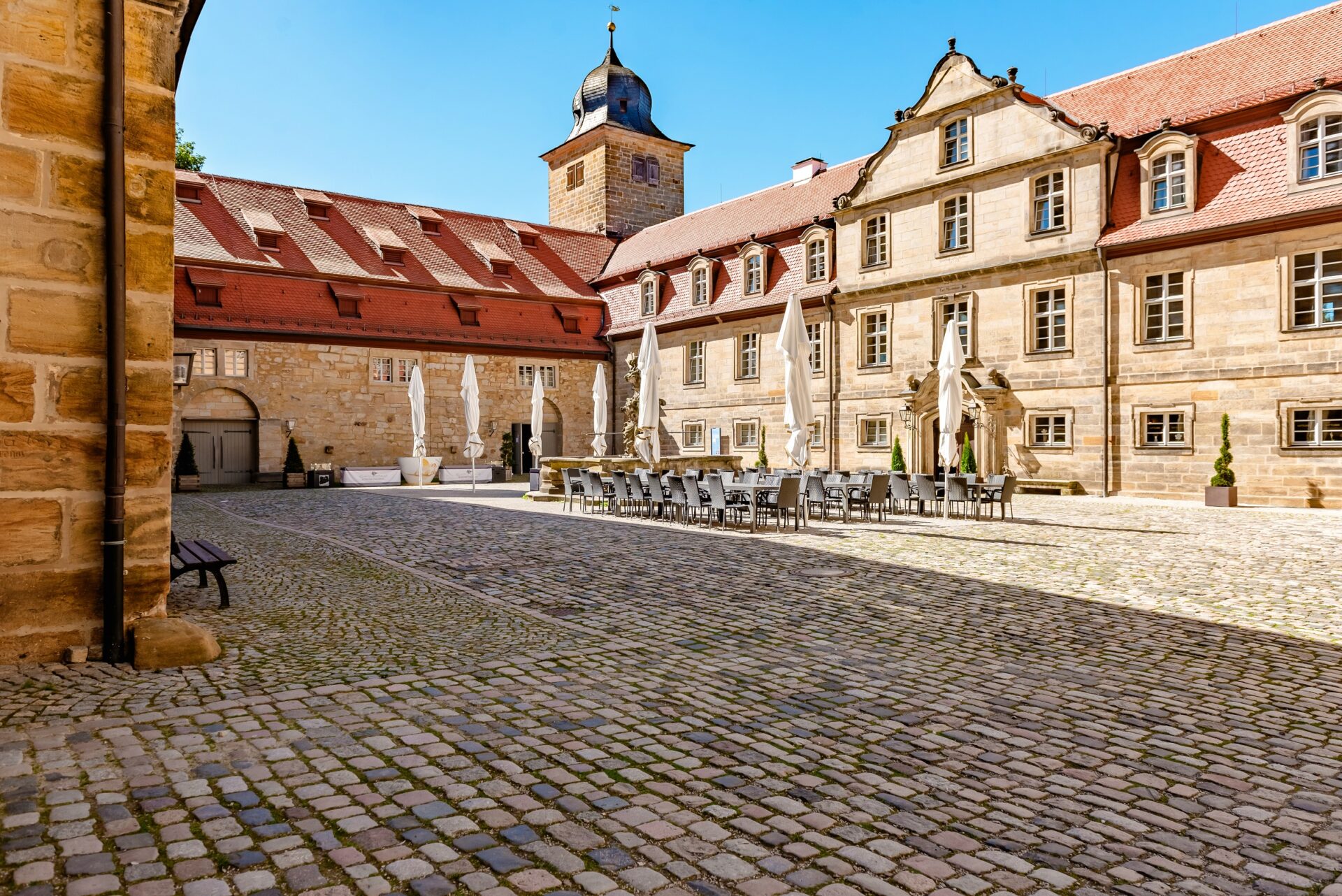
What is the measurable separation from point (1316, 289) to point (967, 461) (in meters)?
8.42

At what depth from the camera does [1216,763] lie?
4262mm

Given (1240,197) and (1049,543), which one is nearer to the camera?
(1049,543)

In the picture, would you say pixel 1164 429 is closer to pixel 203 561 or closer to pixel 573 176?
Result: pixel 203 561

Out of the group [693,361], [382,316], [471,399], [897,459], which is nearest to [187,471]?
[382,316]

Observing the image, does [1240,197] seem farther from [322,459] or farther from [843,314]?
[322,459]

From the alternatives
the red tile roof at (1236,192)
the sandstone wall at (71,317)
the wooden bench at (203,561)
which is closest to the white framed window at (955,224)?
the red tile roof at (1236,192)

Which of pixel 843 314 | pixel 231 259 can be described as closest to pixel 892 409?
pixel 843 314

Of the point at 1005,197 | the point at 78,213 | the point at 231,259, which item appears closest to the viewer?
the point at 78,213

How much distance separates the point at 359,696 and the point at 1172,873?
155 inches

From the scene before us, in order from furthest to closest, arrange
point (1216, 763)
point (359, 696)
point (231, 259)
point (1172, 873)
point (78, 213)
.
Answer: point (231, 259) → point (78, 213) → point (359, 696) → point (1216, 763) → point (1172, 873)

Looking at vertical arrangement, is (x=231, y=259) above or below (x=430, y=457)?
above

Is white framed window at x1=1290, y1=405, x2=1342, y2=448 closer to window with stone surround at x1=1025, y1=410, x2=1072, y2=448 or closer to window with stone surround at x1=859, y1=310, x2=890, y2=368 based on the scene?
window with stone surround at x1=1025, y1=410, x2=1072, y2=448

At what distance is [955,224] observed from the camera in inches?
1028

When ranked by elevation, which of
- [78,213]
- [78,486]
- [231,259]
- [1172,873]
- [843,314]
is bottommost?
[1172,873]
